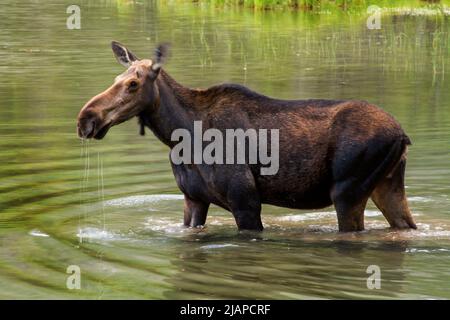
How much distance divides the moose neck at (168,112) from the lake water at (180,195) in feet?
3.10

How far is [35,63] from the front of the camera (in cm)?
2475

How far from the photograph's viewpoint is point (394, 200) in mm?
11516

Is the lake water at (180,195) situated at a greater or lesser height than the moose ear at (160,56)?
lesser

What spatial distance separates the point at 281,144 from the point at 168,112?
3.50 ft

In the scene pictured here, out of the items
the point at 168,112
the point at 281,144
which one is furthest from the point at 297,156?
the point at 168,112

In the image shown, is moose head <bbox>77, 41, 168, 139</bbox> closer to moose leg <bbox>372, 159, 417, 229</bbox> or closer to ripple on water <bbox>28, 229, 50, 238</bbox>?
ripple on water <bbox>28, 229, 50, 238</bbox>

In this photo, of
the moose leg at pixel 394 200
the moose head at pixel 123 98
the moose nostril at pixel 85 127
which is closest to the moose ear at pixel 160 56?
the moose head at pixel 123 98

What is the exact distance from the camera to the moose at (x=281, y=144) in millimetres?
11078

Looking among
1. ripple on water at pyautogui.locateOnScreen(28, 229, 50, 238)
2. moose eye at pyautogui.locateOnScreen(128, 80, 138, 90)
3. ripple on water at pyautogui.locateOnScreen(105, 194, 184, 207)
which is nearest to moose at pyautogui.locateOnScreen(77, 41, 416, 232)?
moose eye at pyautogui.locateOnScreen(128, 80, 138, 90)

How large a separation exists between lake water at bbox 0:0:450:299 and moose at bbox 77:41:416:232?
31 centimetres

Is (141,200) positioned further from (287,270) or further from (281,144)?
(287,270)

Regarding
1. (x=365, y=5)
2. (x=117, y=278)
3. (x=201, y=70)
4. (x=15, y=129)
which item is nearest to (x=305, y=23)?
(x=365, y=5)

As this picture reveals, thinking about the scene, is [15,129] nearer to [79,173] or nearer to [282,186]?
[79,173]

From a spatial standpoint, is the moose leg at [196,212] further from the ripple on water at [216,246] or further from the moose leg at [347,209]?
the moose leg at [347,209]
